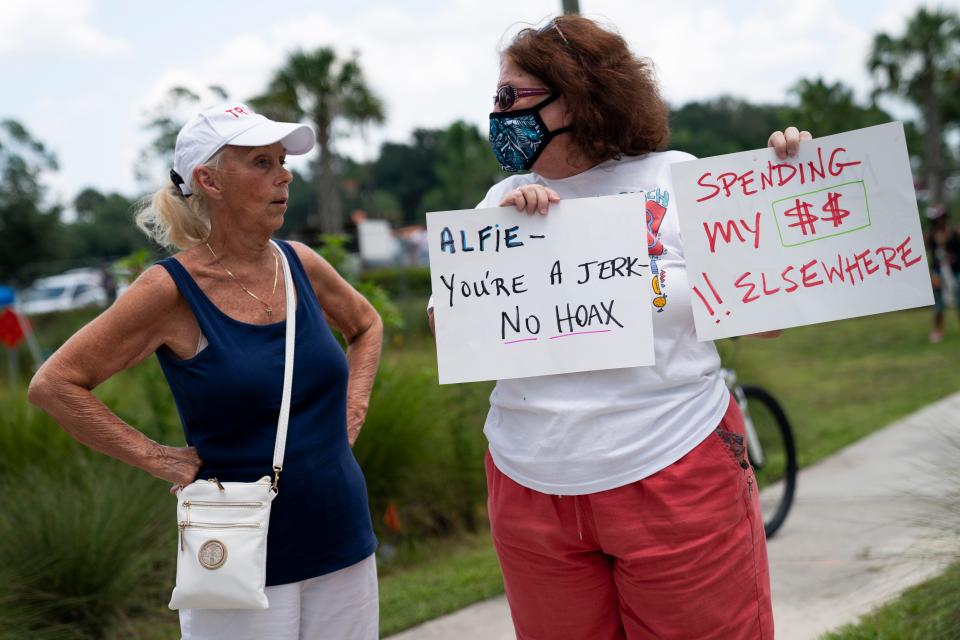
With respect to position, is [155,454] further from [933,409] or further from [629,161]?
[933,409]

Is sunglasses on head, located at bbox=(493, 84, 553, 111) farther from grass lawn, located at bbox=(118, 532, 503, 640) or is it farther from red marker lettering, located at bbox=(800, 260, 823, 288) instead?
grass lawn, located at bbox=(118, 532, 503, 640)

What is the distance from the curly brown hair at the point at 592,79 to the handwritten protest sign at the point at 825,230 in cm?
24

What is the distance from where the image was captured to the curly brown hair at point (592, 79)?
2137 mm

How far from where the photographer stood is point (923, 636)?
3193 millimetres

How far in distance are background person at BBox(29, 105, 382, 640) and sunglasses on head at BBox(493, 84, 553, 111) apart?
1.95 ft

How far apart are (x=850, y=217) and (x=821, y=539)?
10.5ft

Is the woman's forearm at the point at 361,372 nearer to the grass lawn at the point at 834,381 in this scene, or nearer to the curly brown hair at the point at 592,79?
the curly brown hair at the point at 592,79

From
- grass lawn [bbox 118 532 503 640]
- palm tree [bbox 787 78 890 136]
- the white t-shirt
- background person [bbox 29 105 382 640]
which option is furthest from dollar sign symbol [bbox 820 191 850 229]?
palm tree [bbox 787 78 890 136]

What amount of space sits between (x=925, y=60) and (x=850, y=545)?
34.6 meters

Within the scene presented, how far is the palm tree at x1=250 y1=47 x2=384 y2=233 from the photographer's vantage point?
119 ft

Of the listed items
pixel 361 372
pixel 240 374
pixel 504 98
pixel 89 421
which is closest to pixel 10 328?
pixel 361 372

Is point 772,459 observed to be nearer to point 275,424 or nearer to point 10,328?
point 275,424

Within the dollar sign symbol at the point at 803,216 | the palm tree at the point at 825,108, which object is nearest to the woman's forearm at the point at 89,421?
the dollar sign symbol at the point at 803,216

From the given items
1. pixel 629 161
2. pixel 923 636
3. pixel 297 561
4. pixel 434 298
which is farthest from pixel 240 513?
pixel 923 636
